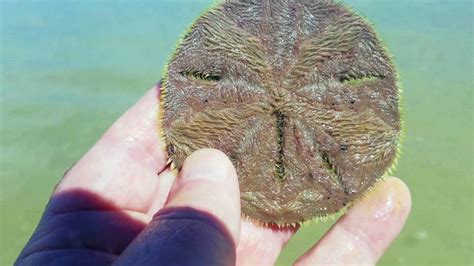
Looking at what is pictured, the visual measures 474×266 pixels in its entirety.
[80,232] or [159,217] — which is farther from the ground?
[159,217]

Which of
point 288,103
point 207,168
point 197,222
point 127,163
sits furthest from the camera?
point 127,163

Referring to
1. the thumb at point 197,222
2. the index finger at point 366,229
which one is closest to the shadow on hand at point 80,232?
the thumb at point 197,222

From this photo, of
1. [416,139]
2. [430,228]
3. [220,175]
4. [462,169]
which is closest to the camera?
[220,175]

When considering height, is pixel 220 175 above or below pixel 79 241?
above

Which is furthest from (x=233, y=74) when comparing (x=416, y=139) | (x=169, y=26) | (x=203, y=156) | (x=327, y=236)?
(x=169, y=26)

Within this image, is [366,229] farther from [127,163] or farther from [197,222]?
[127,163]

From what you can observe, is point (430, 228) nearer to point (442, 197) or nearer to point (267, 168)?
point (442, 197)

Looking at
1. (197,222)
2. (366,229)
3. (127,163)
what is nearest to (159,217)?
(197,222)

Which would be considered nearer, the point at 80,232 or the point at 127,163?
the point at 80,232
